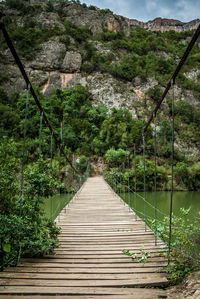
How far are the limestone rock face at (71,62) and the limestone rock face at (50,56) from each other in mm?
579

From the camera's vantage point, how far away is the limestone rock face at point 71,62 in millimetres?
23805

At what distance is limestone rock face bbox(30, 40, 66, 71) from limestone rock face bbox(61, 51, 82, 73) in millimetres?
579

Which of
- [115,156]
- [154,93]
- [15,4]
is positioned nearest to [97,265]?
[115,156]

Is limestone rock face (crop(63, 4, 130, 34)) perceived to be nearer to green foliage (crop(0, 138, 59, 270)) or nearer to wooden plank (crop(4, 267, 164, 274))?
green foliage (crop(0, 138, 59, 270))

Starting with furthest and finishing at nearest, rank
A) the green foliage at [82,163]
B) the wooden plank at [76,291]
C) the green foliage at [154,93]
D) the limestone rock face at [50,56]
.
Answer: the limestone rock face at [50,56], the green foliage at [154,93], the green foliage at [82,163], the wooden plank at [76,291]

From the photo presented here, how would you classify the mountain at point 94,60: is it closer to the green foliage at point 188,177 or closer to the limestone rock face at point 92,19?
the limestone rock face at point 92,19

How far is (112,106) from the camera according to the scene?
2122cm

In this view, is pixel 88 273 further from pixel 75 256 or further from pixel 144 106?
pixel 144 106

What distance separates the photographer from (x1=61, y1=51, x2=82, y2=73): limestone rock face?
23805mm

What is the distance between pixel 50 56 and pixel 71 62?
303 cm

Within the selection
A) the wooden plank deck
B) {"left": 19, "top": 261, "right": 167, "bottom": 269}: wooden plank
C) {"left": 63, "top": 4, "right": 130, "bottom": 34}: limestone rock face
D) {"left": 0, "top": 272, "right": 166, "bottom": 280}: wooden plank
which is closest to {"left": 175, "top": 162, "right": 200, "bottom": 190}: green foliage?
the wooden plank deck

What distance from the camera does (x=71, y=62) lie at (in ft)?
79.0

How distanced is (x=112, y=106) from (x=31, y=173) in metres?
20.4

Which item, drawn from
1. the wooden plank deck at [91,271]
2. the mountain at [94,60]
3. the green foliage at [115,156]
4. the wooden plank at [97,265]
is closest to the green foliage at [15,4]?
the mountain at [94,60]
